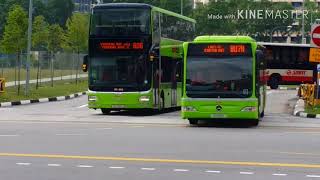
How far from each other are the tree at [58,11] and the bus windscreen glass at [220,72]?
110206 mm

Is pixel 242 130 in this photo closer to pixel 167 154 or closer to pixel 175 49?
pixel 167 154

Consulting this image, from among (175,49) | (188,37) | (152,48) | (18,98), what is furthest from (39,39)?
(152,48)

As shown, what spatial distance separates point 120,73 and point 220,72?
247 inches

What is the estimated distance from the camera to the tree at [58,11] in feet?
425

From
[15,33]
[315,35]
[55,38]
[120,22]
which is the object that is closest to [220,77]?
[120,22]

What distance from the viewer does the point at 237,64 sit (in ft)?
68.1

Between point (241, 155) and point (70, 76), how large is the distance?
2162 inches

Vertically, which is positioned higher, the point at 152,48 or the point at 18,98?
the point at 152,48

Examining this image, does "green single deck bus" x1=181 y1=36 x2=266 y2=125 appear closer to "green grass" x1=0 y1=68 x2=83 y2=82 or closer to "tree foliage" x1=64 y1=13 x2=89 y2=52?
"green grass" x1=0 y1=68 x2=83 y2=82

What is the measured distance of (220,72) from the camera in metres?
20.7

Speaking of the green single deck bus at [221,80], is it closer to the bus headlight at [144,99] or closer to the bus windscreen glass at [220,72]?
the bus windscreen glass at [220,72]

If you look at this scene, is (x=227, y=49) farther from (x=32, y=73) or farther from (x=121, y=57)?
(x=32, y=73)

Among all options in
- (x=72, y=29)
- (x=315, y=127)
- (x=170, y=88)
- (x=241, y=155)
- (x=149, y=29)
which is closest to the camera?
(x=241, y=155)

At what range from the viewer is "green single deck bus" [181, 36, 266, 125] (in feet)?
67.5
